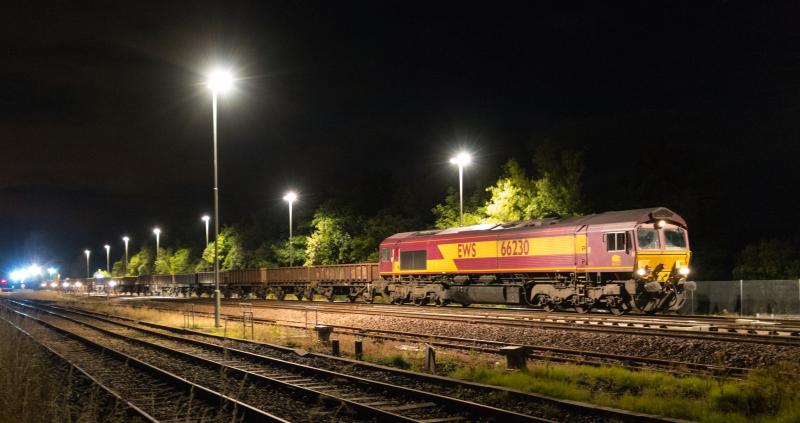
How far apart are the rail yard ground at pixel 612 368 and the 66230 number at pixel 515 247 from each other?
6469 mm

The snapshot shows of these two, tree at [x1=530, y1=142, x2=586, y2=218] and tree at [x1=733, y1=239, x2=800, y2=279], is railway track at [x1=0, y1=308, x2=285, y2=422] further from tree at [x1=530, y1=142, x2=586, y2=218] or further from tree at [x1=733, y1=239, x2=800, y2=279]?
tree at [x1=733, y1=239, x2=800, y2=279]

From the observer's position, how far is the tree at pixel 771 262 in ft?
129

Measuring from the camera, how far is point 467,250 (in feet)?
106

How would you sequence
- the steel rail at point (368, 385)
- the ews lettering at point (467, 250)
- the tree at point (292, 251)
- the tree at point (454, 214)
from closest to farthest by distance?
the steel rail at point (368, 385), the ews lettering at point (467, 250), the tree at point (454, 214), the tree at point (292, 251)

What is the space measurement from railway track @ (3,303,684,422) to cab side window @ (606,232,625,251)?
13247mm

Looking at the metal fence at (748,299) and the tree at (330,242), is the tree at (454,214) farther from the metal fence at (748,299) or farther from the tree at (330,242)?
the metal fence at (748,299)

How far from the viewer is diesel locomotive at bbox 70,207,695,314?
25.3 meters

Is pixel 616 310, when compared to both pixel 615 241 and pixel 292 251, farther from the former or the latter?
pixel 292 251

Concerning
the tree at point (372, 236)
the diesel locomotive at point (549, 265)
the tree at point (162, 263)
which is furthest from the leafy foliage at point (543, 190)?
the tree at point (162, 263)

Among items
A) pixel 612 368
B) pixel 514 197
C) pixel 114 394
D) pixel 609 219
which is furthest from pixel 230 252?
pixel 612 368

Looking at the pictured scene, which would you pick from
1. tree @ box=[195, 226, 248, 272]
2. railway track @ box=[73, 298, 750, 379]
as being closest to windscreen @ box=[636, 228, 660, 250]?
railway track @ box=[73, 298, 750, 379]

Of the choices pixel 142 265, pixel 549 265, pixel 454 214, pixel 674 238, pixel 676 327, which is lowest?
pixel 676 327

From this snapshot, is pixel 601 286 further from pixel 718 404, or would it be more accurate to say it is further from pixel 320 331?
pixel 718 404

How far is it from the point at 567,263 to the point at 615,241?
2.33 meters
